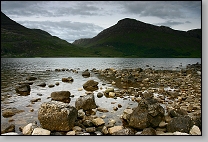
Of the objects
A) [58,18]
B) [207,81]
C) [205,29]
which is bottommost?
[207,81]

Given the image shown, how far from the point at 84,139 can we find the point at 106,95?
7.19 metres

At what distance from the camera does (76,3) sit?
9586 millimetres

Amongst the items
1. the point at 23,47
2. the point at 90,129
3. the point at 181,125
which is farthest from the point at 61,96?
the point at 23,47

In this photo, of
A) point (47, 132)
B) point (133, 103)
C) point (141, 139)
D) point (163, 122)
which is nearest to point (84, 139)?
point (47, 132)

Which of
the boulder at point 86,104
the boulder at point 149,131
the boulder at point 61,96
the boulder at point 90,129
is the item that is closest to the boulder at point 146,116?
the boulder at point 149,131

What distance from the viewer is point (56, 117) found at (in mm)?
7797

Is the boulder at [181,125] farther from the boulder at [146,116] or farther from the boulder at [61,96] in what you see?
the boulder at [61,96]

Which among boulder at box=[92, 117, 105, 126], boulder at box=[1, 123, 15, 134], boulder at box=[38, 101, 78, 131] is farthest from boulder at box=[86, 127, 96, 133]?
boulder at box=[1, 123, 15, 134]

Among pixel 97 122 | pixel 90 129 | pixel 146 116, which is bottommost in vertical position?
pixel 90 129

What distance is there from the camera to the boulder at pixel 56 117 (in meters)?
7.80

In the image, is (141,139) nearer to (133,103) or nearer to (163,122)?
(163,122)

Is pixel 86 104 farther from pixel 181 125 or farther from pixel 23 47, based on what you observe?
pixel 23 47

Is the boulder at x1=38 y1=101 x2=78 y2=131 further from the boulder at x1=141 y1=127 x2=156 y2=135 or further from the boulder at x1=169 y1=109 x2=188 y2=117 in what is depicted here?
the boulder at x1=169 y1=109 x2=188 y2=117

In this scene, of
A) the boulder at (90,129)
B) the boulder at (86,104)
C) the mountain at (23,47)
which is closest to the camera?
the boulder at (90,129)
